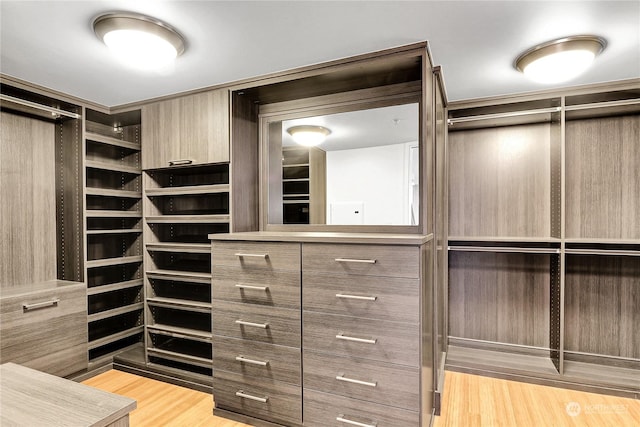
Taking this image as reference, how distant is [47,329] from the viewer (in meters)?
2.36

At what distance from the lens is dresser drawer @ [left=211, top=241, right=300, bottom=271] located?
6.44 feet

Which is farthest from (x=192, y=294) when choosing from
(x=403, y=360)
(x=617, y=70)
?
(x=617, y=70)

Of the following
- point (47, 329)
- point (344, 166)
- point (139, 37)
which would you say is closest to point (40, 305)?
point (47, 329)

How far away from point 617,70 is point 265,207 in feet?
8.42

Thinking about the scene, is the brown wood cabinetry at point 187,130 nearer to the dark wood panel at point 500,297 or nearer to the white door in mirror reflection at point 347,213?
the white door in mirror reflection at point 347,213

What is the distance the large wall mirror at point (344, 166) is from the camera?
2242mm

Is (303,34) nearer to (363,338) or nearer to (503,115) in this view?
(363,338)

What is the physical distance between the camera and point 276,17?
1.64 meters

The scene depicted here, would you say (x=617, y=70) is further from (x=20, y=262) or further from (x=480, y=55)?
(x=20, y=262)

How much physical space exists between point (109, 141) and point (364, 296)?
2491 millimetres

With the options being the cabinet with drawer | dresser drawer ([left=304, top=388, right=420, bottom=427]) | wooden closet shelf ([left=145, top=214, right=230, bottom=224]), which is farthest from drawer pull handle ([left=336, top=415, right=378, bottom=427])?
wooden closet shelf ([left=145, top=214, right=230, bottom=224])

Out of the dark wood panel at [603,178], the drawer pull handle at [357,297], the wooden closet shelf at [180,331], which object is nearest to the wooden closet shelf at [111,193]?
the wooden closet shelf at [180,331]

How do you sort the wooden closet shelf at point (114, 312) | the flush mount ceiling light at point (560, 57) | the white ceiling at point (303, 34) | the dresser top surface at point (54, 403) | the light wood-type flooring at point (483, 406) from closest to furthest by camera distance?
the dresser top surface at point (54, 403), the white ceiling at point (303, 34), the flush mount ceiling light at point (560, 57), the light wood-type flooring at point (483, 406), the wooden closet shelf at point (114, 312)

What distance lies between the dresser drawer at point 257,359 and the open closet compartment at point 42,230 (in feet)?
4.00
